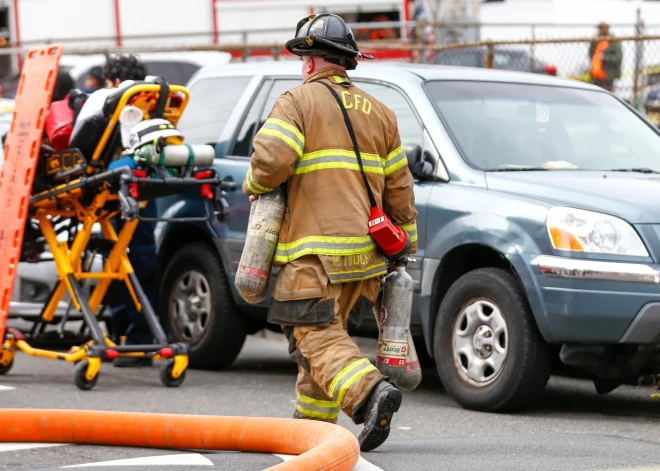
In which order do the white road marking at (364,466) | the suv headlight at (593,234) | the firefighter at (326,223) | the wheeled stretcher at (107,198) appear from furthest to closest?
the wheeled stretcher at (107,198), the suv headlight at (593,234), the firefighter at (326,223), the white road marking at (364,466)

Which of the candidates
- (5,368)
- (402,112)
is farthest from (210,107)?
Answer: (5,368)

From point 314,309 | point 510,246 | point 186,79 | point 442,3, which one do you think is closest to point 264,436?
point 314,309

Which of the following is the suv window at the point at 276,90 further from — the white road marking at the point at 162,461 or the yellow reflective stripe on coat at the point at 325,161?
the white road marking at the point at 162,461

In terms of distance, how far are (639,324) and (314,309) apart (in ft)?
5.81

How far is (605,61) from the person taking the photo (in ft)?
48.4

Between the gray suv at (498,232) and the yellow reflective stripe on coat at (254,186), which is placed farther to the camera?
the gray suv at (498,232)

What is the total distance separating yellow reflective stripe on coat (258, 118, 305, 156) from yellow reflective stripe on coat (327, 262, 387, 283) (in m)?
0.50

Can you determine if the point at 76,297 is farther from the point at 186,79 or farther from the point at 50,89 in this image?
the point at 186,79

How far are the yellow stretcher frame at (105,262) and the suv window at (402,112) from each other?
45.0 inches

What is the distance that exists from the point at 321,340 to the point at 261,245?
0.45 meters

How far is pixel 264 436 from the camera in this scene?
556 cm

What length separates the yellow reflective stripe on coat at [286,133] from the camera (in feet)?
18.2

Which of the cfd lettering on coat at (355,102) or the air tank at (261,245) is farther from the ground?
the cfd lettering on coat at (355,102)

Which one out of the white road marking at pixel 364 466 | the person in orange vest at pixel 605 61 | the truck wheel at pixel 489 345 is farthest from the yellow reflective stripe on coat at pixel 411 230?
the person in orange vest at pixel 605 61
